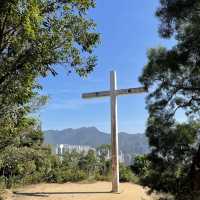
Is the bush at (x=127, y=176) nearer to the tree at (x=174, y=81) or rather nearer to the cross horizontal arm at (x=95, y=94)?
the cross horizontal arm at (x=95, y=94)

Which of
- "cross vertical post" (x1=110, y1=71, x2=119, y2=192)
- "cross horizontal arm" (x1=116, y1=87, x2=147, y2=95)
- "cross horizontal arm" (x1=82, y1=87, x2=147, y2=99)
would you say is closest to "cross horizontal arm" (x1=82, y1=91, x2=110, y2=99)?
"cross horizontal arm" (x1=82, y1=87, x2=147, y2=99)

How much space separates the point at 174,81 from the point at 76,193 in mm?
7589

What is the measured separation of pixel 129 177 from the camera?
18953mm

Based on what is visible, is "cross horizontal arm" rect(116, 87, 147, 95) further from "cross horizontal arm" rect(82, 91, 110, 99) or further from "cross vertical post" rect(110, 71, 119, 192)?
"cross horizontal arm" rect(82, 91, 110, 99)

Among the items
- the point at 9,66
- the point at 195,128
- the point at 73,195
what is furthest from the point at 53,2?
the point at 73,195

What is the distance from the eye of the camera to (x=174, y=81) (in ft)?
25.8

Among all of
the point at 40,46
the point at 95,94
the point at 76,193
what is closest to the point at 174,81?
the point at 40,46

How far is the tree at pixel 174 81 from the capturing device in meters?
7.46

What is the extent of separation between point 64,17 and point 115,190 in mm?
8267

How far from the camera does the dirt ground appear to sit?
44.4 ft

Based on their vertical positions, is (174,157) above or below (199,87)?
below

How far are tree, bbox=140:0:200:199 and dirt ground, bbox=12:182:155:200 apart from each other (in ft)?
15.6

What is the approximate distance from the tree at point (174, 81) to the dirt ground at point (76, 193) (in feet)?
15.6

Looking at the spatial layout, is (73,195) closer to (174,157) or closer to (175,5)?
(174,157)
